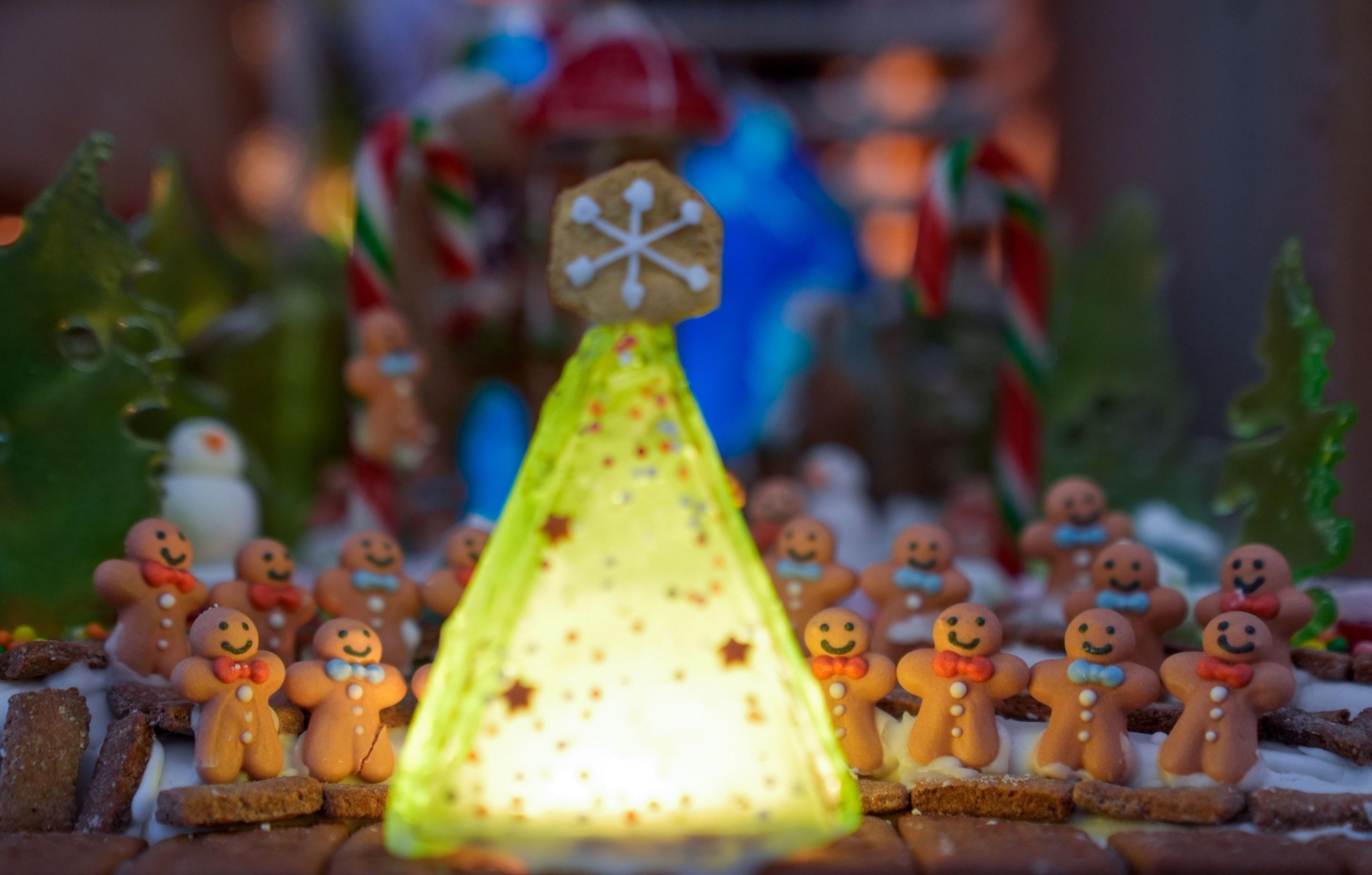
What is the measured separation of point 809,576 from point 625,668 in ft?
2.27

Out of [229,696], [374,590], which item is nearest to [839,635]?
[374,590]

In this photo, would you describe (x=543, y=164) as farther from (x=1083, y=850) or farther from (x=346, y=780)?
(x=1083, y=850)

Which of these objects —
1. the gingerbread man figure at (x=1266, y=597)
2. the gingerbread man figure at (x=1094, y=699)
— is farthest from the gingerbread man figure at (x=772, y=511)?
the gingerbread man figure at (x=1266, y=597)

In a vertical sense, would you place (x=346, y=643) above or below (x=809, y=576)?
below

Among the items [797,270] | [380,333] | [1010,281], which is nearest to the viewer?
[380,333]

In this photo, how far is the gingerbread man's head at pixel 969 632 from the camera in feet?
6.12

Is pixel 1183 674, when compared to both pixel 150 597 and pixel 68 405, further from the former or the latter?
pixel 68 405

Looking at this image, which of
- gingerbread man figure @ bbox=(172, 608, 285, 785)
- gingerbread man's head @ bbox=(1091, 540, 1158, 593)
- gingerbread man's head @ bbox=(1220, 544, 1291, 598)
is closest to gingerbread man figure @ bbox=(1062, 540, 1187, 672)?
gingerbread man's head @ bbox=(1091, 540, 1158, 593)

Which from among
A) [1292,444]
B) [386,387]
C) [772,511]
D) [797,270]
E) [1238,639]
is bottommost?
[1238,639]

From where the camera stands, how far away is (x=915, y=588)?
214cm

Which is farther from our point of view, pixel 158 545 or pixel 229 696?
pixel 158 545

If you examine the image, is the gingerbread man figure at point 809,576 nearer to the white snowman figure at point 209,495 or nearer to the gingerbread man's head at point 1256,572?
the gingerbread man's head at point 1256,572

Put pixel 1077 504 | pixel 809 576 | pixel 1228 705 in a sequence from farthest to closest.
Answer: pixel 1077 504, pixel 809 576, pixel 1228 705

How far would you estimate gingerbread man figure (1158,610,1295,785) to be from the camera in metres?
1.79
